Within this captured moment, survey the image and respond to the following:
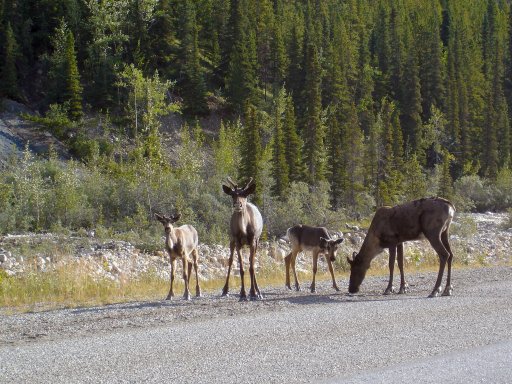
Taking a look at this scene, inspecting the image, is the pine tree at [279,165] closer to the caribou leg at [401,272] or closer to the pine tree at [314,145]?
the pine tree at [314,145]

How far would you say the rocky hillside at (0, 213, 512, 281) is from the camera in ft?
76.7

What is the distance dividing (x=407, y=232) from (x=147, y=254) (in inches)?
657

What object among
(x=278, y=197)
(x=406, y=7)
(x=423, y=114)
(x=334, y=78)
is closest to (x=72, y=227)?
(x=278, y=197)

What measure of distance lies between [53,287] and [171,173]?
28648mm

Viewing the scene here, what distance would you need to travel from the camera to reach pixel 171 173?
45.0m

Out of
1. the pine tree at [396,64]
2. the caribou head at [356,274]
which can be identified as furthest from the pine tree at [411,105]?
the caribou head at [356,274]

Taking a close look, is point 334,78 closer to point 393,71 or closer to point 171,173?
point 393,71

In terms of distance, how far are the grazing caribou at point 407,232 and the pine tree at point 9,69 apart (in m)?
51.4

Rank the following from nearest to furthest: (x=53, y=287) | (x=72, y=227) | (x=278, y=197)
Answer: (x=53, y=287)
(x=72, y=227)
(x=278, y=197)

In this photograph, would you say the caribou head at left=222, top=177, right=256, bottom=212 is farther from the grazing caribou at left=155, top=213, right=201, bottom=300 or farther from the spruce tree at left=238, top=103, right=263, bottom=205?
the spruce tree at left=238, top=103, right=263, bottom=205

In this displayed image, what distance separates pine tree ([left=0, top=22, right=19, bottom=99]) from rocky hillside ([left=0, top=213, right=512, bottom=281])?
29.5 metres

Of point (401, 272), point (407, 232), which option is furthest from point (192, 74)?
point (401, 272)

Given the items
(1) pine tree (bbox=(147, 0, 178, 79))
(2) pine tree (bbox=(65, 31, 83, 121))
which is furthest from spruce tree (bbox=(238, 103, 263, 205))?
(1) pine tree (bbox=(147, 0, 178, 79))

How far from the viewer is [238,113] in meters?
→ 66.0
